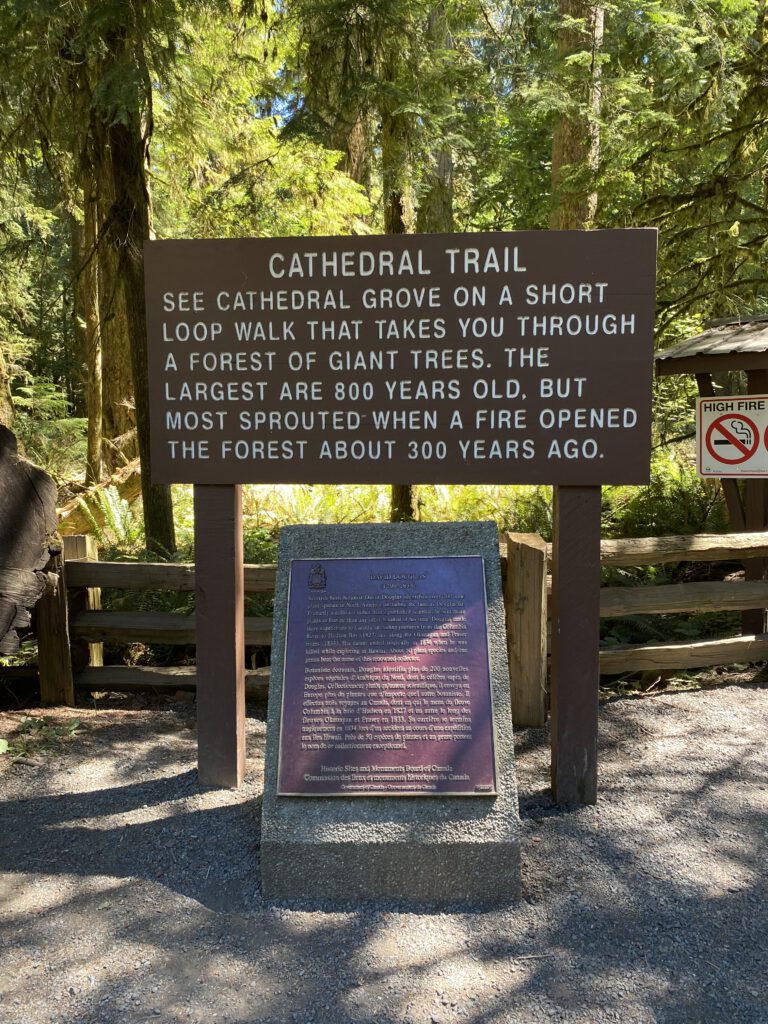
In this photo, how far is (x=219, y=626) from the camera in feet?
13.2

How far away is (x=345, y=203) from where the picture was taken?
7.63 meters

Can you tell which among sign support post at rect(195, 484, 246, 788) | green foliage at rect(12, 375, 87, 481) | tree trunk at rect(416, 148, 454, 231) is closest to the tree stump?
sign support post at rect(195, 484, 246, 788)

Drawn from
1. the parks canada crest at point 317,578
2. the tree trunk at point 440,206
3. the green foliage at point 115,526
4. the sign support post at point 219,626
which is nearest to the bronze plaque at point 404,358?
the sign support post at point 219,626

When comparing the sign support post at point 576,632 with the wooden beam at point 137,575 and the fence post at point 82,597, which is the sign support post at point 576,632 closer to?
the wooden beam at point 137,575

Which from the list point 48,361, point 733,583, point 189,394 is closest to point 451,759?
point 189,394

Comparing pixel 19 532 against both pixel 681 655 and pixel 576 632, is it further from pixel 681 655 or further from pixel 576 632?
pixel 681 655

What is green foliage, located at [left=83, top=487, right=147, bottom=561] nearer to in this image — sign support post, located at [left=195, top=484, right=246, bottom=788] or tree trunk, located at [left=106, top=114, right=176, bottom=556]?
tree trunk, located at [left=106, top=114, right=176, bottom=556]

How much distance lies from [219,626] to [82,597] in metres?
2.06

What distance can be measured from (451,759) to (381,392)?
5.76 feet

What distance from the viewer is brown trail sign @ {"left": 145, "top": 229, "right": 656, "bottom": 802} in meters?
3.70

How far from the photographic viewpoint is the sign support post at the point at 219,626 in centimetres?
401

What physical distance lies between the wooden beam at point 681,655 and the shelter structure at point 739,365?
0.37 m

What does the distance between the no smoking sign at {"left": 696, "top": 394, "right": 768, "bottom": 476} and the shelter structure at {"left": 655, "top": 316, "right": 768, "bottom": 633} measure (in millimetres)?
191

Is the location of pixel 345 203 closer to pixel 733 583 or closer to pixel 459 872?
pixel 733 583
